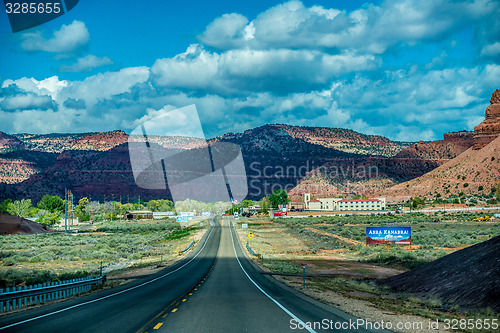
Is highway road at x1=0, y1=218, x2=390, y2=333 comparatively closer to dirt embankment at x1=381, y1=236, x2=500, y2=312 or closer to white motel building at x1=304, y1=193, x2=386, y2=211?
dirt embankment at x1=381, y1=236, x2=500, y2=312

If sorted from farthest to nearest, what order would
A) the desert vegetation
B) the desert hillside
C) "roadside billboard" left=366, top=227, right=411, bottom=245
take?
the desert hillside, "roadside billboard" left=366, top=227, right=411, bottom=245, the desert vegetation

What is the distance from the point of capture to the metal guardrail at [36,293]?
15.9 meters

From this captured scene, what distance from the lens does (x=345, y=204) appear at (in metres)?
168

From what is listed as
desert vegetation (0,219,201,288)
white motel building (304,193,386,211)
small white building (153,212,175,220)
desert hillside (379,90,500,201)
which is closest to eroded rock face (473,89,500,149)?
desert hillside (379,90,500,201)

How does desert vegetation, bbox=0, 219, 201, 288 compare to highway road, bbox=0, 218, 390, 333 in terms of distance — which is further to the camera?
desert vegetation, bbox=0, 219, 201, 288

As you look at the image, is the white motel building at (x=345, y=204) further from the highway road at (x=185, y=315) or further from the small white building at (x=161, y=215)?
the highway road at (x=185, y=315)

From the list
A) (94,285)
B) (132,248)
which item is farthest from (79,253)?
(94,285)

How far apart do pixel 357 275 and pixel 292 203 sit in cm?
16447

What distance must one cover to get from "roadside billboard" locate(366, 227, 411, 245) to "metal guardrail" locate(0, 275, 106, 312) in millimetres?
32295

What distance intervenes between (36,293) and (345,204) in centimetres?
15814

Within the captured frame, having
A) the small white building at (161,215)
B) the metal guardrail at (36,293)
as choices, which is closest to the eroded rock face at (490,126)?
the small white building at (161,215)

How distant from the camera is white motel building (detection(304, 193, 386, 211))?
160875mm

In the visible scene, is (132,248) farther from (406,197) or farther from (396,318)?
(406,197)

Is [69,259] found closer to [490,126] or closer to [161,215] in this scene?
[161,215]
